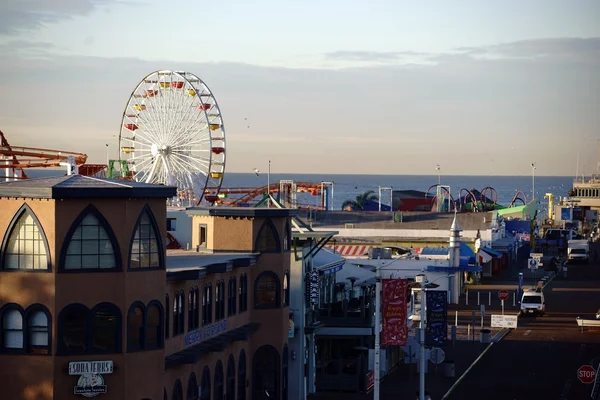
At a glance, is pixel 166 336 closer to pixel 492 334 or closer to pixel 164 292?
pixel 164 292

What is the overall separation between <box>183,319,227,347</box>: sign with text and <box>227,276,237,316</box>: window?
2.25 feet

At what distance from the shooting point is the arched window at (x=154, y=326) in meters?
33.9

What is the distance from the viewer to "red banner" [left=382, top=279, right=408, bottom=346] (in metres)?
38.7

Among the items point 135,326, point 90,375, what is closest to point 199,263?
point 135,326

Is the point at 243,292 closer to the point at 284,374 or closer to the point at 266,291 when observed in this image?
the point at 266,291

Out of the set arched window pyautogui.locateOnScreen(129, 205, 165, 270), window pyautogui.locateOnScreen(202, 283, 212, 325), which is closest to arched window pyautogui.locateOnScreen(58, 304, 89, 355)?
arched window pyautogui.locateOnScreen(129, 205, 165, 270)

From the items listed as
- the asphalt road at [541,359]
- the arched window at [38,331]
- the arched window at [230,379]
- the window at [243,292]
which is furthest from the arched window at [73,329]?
the asphalt road at [541,359]

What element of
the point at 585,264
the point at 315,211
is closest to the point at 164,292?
the point at 315,211

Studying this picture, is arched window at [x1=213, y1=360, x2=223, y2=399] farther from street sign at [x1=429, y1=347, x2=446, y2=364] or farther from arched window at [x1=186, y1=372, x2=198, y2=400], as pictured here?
street sign at [x1=429, y1=347, x2=446, y2=364]

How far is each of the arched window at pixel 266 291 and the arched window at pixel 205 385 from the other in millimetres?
5610

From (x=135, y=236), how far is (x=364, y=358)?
782 inches

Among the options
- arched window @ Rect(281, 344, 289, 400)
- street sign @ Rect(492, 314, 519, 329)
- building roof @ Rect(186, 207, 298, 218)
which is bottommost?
street sign @ Rect(492, 314, 519, 329)

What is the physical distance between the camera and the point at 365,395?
5056cm

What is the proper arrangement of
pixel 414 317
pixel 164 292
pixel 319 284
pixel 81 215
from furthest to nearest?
pixel 414 317 → pixel 319 284 → pixel 164 292 → pixel 81 215
